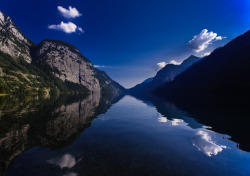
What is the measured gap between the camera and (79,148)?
13648 millimetres

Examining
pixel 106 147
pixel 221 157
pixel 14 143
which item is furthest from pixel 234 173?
pixel 14 143

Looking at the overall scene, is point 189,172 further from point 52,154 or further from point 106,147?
point 52,154

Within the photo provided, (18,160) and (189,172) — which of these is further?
(18,160)

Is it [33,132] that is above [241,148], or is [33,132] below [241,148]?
above

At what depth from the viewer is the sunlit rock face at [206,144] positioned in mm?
13974

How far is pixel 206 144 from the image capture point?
16.1 meters

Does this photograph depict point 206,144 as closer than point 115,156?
No

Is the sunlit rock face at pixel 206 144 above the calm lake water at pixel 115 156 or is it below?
below

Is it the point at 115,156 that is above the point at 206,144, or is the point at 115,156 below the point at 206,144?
above

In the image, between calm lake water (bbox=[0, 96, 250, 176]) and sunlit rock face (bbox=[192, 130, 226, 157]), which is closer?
calm lake water (bbox=[0, 96, 250, 176])

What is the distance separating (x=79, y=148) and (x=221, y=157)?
15386 mm

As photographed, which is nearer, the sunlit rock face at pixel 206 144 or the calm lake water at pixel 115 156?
the calm lake water at pixel 115 156

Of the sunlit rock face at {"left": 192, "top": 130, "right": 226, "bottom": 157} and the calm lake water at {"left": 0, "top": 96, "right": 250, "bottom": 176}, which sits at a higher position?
the calm lake water at {"left": 0, "top": 96, "right": 250, "bottom": 176}

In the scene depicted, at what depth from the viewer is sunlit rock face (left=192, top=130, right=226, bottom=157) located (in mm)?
13974
